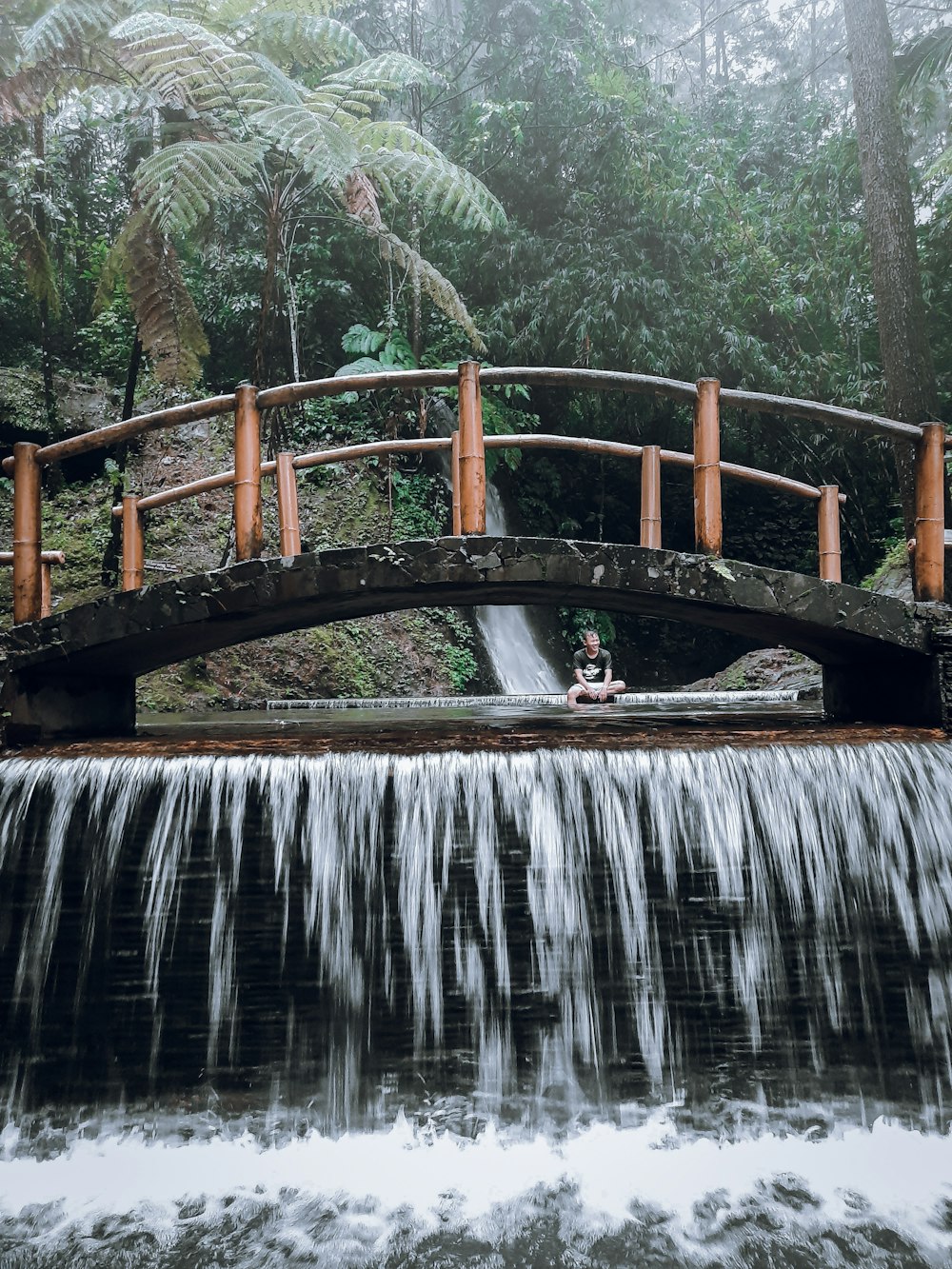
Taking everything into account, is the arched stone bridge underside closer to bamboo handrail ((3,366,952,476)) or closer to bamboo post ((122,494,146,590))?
bamboo post ((122,494,146,590))

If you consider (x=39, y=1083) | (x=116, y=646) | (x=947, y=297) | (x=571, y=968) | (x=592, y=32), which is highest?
(x=592, y=32)

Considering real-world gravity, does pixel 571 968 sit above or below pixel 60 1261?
above

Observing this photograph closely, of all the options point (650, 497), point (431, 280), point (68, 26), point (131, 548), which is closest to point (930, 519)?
point (650, 497)

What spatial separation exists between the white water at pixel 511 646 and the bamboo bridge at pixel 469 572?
8337mm

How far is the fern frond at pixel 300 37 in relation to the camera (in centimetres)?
1030

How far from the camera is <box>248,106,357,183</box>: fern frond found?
9539mm

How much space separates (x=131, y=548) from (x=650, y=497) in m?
3.05

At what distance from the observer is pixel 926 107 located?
548 inches

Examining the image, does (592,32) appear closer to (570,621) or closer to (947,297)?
(947,297)

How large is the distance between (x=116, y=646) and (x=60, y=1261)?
3.06 meters

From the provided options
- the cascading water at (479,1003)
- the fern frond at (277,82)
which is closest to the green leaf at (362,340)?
the fern frond at (277,82)

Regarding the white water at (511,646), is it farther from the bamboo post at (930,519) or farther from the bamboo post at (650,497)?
the bamboo post at (930,519)

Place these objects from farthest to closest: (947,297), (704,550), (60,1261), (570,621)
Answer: (570,621)
(947,297)
(704,550)
(60,1261)

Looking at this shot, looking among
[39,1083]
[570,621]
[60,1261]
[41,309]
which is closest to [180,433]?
[41,309]
